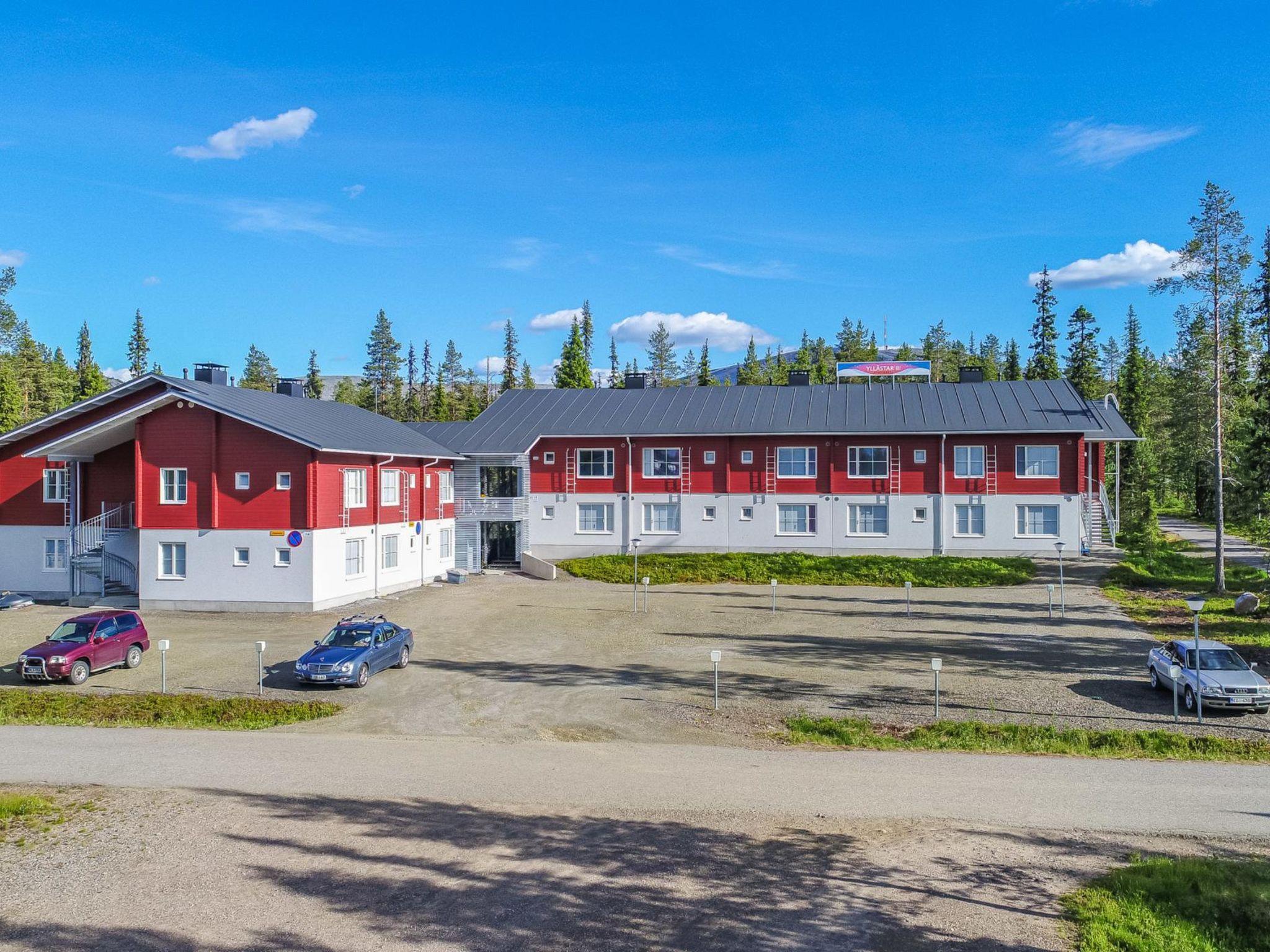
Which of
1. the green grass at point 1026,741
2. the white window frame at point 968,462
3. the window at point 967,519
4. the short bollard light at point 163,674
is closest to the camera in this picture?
the green grass at point 1026,741

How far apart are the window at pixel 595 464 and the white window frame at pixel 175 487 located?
20251 mm

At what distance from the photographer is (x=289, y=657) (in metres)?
24.1

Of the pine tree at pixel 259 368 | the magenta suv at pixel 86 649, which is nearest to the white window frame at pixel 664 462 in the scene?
the magenta suv at pixel 86 649

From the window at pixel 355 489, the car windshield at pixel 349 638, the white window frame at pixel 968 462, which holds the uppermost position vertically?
the white window frame at pixel 968 462

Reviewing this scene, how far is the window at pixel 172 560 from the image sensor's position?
104 ft

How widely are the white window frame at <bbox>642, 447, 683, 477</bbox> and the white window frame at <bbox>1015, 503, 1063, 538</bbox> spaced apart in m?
17.1

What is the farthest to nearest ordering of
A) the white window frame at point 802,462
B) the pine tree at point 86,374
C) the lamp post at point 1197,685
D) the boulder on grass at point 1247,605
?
the pine tree at point 86,374, the white window frame at point 802,462, the boulder on grass at point 1247,605, the lamp post at point 1197,685

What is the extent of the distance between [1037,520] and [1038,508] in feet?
2.05

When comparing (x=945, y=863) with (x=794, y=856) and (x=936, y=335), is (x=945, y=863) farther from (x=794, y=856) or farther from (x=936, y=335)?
(x=936, y=335)

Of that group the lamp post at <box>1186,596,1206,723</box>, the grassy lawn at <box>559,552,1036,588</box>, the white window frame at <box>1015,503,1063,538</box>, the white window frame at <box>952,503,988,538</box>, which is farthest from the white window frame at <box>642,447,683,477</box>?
the lamp post at <box>1186,596,1206,723</box>

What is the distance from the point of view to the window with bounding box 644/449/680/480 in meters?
46.2

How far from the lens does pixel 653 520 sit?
46281mm

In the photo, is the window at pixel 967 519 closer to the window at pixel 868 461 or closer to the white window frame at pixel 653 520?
the window at pixel 868 461

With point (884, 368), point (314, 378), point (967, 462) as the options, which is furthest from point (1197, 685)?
point (314, 378)
